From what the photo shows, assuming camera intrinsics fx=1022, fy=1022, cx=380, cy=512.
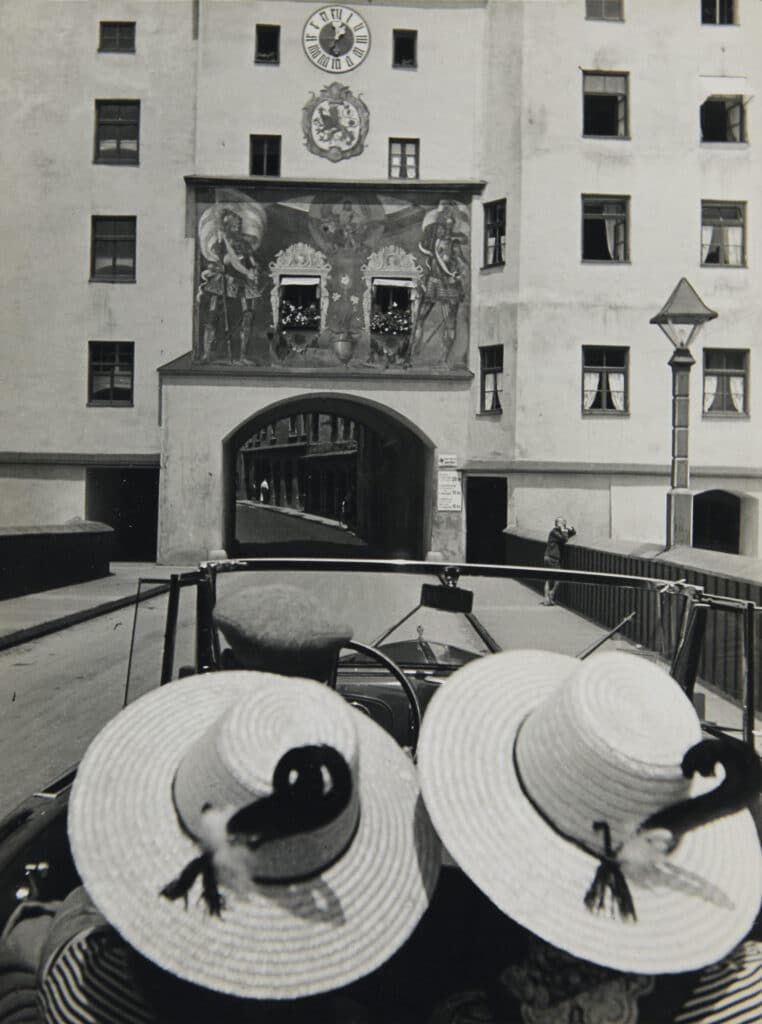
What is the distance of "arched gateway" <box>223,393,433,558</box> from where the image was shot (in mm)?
29531

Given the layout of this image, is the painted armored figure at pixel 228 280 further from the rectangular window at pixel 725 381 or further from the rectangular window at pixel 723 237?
the rectangular window at pixel 725 381

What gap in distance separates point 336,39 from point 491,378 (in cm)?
1006

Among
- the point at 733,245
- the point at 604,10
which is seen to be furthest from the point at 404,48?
the point at 733,245

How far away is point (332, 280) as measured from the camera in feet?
91.6

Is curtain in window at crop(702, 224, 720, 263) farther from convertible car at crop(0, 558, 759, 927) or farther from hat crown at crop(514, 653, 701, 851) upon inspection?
hat crown at crop(514, 653, 701, 851)

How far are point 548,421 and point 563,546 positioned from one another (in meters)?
7.74

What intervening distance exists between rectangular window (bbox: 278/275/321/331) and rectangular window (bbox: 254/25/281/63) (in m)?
5.87

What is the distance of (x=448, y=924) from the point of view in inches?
86.7

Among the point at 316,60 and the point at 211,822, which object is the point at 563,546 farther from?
the point at 211,822

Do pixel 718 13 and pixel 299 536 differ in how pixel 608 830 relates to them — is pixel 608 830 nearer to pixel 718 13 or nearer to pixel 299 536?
pixel 718 13

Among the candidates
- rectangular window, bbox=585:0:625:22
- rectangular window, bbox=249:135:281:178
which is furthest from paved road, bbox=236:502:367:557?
rectangular window, bbox=585:0:625:22

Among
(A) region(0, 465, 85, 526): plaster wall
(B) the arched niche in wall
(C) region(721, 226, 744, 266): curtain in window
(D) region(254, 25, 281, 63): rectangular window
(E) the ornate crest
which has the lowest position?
(A) region(0, 465, 85, 526): plaster wall

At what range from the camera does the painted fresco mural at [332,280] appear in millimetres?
27703

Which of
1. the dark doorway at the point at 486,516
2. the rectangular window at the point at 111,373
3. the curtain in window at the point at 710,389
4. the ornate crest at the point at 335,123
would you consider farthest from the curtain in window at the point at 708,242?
the rectangular window at the point at 111,373
